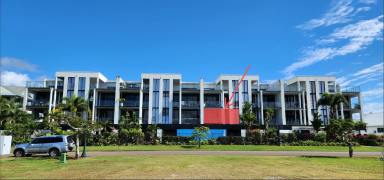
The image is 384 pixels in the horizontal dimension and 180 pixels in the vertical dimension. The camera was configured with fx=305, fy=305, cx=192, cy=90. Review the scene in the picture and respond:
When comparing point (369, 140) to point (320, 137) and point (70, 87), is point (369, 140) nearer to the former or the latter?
point (320, 137)

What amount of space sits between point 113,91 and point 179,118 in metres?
12.7

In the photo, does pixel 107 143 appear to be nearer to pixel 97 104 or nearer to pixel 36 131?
pixel 36 131

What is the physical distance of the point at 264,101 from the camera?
5756cm

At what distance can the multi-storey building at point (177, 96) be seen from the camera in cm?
5325

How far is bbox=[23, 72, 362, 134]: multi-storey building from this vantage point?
53.2m

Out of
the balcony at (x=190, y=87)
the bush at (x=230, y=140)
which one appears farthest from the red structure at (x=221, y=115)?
the bush at (x=230, y=140)

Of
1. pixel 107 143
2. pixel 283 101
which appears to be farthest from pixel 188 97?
pixel 107 143

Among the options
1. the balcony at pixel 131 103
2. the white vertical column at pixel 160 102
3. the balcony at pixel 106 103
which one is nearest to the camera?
the white vertical column at pixel 160 102

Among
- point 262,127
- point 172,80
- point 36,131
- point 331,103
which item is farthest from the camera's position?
point 172,80

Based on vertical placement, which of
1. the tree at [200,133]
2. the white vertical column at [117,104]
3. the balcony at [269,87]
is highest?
the balcony at [269,87]

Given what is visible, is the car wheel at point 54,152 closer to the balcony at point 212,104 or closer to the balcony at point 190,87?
the balcony at point 190,87

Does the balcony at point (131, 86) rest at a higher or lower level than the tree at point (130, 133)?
higher

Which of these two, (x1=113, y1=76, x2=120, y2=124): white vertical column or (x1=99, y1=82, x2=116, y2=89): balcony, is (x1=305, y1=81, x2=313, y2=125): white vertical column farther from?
(x1=99, y1=82, x2=116, y2=89): balcony

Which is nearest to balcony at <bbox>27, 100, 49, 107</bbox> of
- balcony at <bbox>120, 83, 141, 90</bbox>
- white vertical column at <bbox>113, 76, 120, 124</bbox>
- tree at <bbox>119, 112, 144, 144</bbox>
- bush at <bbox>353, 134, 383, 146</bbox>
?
white vertical column at <bbox>113, 76, 120, 124</bbox>
